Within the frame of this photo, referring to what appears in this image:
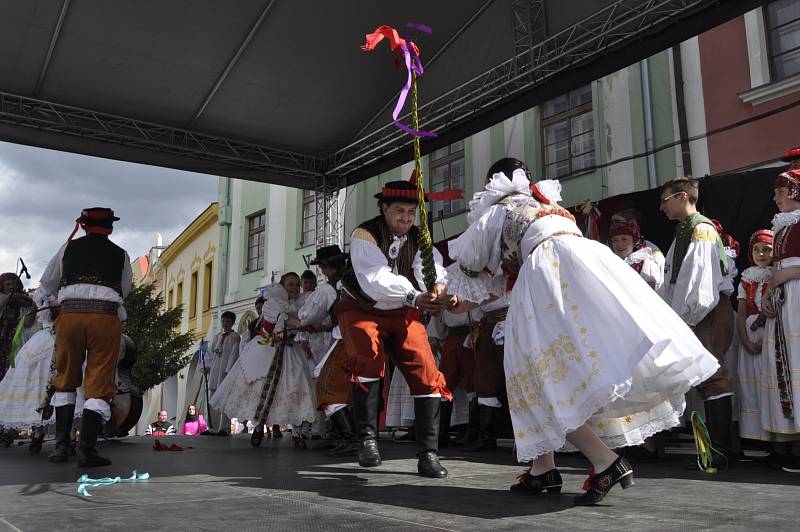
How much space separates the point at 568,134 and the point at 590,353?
7.87 metres

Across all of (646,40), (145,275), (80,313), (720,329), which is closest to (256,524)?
(80,313)

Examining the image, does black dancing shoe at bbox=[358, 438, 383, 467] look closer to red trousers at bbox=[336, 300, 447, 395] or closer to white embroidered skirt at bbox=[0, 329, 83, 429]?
red trousers at bbox=[336, 300, 447, 395]

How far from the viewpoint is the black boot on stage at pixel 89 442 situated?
4352 mm

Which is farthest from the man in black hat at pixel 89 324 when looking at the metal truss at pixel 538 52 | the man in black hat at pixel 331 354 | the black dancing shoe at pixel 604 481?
the metal truss at pixel 538 52

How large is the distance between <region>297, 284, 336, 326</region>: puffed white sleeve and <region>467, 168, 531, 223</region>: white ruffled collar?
3.02 meters

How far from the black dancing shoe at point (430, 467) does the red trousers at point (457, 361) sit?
312cm

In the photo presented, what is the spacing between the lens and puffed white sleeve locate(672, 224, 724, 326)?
412 cm

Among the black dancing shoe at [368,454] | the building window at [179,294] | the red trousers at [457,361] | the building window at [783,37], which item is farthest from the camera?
the building window at [179,294]

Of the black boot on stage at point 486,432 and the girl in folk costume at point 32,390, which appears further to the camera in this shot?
the girl in folk costume at point 32,390

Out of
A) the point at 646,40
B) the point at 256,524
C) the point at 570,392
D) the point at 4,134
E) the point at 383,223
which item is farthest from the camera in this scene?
the point at 4,134

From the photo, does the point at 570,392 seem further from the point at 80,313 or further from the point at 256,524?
the point at 80,313

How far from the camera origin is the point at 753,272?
4695 millimetres

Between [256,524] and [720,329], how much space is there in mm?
3214

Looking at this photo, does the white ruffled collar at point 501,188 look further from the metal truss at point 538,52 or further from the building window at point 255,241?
the building window at point 255,241
